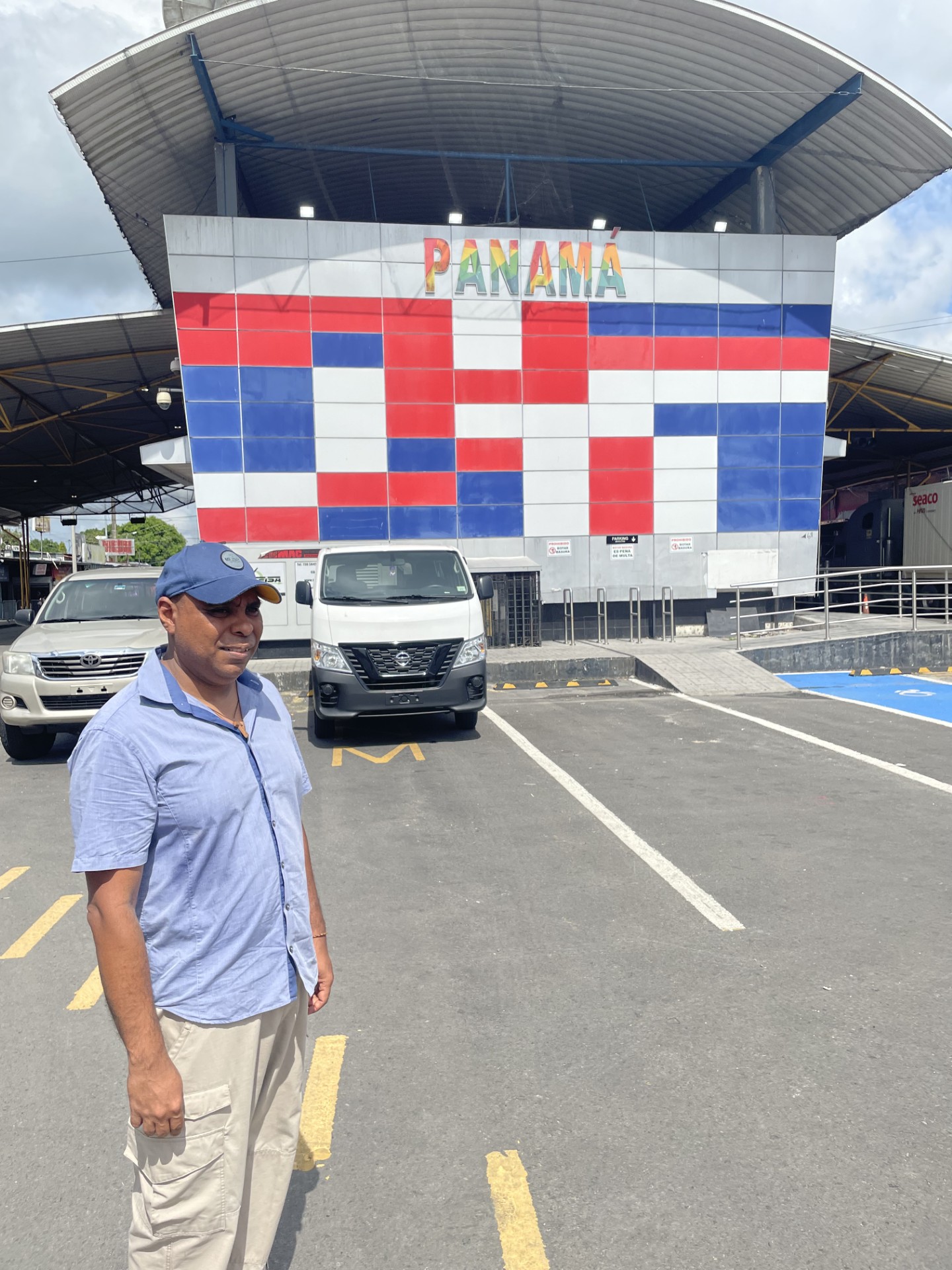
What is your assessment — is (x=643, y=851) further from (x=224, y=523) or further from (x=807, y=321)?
(x=807, y=321)

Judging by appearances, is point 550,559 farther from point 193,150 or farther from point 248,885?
point 248,885

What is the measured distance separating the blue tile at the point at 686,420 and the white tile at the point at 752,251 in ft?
11.2


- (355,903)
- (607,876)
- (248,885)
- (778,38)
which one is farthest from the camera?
(778,38)

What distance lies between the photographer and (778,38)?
18594mm

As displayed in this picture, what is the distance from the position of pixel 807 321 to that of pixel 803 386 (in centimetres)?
153

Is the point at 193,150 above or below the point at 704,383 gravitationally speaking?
above

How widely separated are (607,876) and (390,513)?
16373mm

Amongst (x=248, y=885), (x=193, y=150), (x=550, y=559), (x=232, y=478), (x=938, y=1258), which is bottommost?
(x=938, y=1258)

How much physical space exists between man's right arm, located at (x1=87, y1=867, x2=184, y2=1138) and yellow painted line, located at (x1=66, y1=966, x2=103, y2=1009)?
234cm

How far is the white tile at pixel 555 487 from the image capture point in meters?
21.5

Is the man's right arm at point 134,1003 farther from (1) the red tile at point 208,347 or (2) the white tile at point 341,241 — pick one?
(2) the white tile at point 341,241

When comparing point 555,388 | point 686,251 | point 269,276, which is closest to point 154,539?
point 269,276

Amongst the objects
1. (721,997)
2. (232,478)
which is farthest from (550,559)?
(721,997)

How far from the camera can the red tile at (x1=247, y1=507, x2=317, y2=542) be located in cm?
2059
